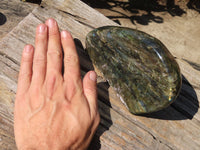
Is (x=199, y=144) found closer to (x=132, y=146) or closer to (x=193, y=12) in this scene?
(x=132, y=146)

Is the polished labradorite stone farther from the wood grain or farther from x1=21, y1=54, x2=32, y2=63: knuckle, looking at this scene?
Answer: x1=21, y1=54, x2=32, y2=63: knuckle

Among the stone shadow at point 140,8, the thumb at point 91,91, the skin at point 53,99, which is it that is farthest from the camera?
the stone shadow at point 140,8

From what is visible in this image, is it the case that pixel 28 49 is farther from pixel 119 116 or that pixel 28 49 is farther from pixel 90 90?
pixel 119 116

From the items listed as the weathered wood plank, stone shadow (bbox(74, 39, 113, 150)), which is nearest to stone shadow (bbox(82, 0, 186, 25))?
the weathered wood plank

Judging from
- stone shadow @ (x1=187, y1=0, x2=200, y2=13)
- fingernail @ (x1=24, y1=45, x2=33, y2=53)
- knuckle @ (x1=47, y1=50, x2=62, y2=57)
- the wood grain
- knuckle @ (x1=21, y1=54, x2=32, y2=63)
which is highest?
stone shadow @ (x1=187, y1=0, x2=200, y2=13)

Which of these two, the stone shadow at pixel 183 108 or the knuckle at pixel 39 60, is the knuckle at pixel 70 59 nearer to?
the knuckle at pixel 39 60

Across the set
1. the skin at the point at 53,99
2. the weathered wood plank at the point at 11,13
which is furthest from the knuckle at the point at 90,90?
the weathered wood plank at the point at 11,13
